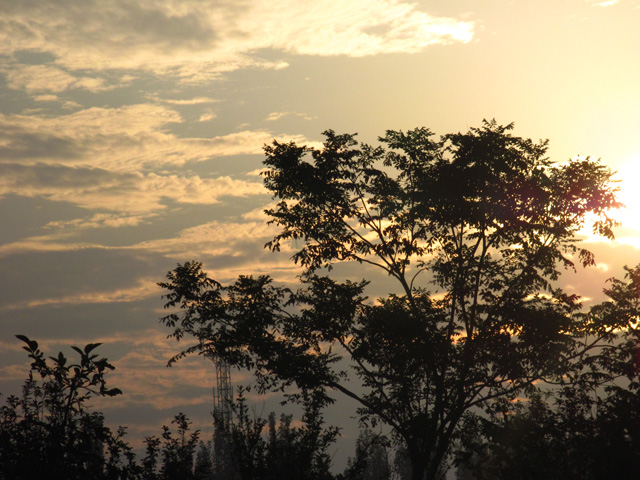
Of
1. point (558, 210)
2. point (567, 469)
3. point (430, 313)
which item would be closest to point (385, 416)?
point (430, 313)

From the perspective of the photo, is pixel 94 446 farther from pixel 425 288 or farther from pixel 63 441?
pixel 425 288

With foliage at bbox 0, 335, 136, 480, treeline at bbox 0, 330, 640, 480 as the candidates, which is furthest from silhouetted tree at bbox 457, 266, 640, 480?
foliage at bbox 0, 335, 136, 480

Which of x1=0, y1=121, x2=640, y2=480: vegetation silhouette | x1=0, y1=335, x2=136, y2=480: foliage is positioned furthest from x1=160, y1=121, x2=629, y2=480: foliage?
x1=0, y1=335, x2=136, y2=480: foliage

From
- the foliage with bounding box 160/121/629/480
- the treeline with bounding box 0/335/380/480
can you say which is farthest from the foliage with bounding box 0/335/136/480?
the foliage with bounding box 160/121/629/480

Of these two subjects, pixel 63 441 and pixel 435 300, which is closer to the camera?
pixel 63 441

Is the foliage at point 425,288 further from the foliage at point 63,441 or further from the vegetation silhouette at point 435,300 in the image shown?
the foliage at point 63,441

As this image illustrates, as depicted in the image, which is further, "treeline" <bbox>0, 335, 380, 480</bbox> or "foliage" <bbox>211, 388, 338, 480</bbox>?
"foliage" <bbox>211, 388, 338, 480</bbox>

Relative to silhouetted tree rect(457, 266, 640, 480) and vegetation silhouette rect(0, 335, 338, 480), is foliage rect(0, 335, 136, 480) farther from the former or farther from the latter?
silhouetted tree rect(457, 266, 640, 480)

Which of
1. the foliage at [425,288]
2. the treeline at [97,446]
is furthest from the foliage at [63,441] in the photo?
the foliage at [425,288]

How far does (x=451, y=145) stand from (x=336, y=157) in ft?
15.8

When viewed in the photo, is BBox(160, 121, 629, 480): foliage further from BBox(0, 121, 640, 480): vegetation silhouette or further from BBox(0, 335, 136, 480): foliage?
BBox(0, 335, 136, 480): foliage

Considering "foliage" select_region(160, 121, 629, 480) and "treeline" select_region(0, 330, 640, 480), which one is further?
"foliage" select_region(160, 121, 629, 480)

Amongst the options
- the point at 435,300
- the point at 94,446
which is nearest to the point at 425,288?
the point at 435,300

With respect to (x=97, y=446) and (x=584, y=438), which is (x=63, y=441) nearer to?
(x=97, y=446)
